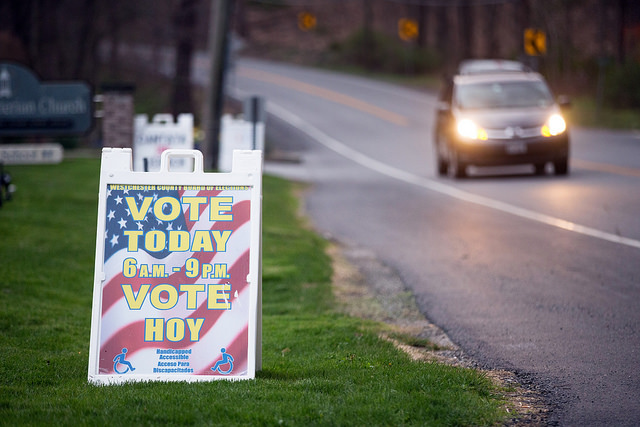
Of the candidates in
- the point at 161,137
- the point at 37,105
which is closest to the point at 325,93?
the point at 161,137

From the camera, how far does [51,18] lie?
40.5 m

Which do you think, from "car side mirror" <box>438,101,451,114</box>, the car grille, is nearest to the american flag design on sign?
the car grille

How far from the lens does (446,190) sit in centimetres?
1859

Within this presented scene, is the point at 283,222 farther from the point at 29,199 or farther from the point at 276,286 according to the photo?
the point at 276,286

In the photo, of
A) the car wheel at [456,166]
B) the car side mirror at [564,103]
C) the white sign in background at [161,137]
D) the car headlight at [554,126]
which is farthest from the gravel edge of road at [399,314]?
the car side mirror at [564,103]

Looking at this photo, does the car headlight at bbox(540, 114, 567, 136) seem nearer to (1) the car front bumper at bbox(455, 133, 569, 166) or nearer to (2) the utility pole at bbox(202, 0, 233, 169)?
(1) the car front bumper at bbox(455, 133, 569, 166)

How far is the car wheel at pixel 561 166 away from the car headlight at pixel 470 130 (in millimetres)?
1579

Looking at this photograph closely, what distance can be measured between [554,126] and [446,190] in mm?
2644

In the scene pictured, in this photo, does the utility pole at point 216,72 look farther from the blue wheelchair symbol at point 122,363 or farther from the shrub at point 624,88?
the shrub at point 624,88

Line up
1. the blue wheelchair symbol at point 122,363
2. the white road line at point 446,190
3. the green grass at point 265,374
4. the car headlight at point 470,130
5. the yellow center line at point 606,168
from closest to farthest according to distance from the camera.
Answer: the green grass at point 265,374 < the blue wheelchair symbol at point 122,363 < the white road line at point 446,190 < the car headlight at point 470,130 < the yellow center line at point 606,168

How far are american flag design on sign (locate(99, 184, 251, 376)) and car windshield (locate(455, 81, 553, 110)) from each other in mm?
14841

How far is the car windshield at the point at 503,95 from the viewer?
20.0 m

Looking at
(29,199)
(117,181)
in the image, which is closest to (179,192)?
(117,181)

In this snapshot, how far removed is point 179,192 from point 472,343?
260 centimetres
